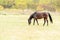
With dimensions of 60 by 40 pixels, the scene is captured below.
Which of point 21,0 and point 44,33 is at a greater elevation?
point 21,0

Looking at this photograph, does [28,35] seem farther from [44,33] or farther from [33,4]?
[33,4]

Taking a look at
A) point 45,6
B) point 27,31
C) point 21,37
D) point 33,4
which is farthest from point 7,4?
point 21,37

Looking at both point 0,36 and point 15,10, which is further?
point 15,10

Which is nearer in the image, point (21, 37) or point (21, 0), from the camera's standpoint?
point (21, 37)

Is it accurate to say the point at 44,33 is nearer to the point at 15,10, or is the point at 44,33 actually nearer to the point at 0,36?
the point at 0,36

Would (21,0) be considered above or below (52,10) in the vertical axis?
above

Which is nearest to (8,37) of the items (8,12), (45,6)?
(8,12)

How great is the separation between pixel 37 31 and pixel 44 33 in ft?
0.39

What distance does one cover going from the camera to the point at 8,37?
6.71 feet

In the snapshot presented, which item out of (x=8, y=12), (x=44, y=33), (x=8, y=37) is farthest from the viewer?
(x=8, y=12)

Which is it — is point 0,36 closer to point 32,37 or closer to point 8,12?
point 32,37

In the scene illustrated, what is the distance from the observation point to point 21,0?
459 centimetres

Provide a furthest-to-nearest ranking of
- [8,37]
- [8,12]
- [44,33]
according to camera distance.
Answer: [8,12] < [44,33] < [8,37]

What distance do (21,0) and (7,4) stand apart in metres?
0.38
